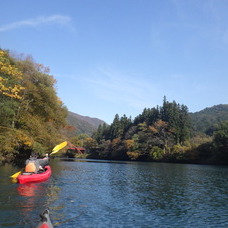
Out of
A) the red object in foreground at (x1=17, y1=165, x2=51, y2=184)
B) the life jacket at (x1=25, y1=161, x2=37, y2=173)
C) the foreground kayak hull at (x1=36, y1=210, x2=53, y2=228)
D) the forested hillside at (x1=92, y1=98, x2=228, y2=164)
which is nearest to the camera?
the foreground kayak hull at (x1=36, y1=210, x2=53, y2=228)

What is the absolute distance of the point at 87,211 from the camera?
1153 centimetres

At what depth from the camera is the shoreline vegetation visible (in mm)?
23906

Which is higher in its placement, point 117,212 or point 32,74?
point 32,74

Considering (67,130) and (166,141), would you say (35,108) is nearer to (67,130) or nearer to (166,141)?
(67,130)

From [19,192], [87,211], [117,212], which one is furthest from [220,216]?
[19,192]

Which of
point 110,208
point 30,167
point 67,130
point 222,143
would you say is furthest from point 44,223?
point 222,143

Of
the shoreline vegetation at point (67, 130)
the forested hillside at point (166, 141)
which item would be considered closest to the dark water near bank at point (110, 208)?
the shoreline vegetation at point (67, 130)

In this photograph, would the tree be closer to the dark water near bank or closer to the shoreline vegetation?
the shoreline vegetation

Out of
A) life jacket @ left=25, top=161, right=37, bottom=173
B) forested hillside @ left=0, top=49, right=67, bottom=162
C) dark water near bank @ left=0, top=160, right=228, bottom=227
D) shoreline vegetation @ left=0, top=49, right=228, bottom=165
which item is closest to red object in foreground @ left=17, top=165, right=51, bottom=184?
life jacket @ left=25, top=161, right=37, bottom=173

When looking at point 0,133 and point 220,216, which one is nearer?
point 220,216

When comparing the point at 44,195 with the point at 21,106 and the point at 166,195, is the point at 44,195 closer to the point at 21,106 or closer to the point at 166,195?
the point at 166,195

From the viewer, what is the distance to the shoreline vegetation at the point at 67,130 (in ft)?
78.4

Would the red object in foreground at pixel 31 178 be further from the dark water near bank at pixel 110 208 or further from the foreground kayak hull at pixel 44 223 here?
the foreground kayak hull at pixel 44 223

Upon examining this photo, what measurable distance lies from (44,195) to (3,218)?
15.7 feet
